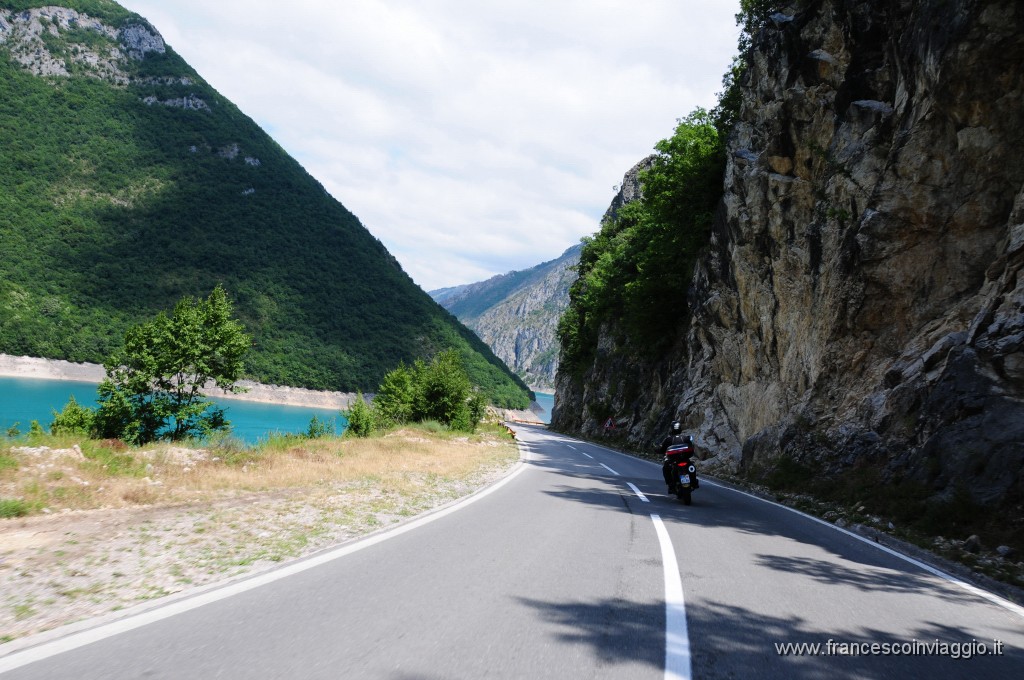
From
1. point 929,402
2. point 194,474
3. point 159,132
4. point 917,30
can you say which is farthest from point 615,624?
point 159,132

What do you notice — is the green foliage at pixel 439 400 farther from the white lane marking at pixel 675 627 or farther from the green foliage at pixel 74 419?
the white lane marking at pixel 675 627

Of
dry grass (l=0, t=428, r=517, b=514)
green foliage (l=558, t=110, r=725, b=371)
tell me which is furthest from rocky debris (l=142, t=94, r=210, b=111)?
dry grass (l=0, t=428, r=517, b=514)

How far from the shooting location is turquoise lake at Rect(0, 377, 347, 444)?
5066 centimetres

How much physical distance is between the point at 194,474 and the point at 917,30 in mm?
18989

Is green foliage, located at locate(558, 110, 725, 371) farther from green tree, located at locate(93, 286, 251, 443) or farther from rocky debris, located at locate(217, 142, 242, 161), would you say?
rocky debris, located at locate(217, 142, 242, 161)

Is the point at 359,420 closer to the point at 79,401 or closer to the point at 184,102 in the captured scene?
the point at 79,401

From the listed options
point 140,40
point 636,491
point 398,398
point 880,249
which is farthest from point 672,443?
point 140,40

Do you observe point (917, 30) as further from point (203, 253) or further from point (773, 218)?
point (203, 253)

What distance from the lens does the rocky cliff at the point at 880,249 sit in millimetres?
10414

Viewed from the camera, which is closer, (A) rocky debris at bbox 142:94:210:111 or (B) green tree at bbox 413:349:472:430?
(B) green tree at bbox 413:349:472:430

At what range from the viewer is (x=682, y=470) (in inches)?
442

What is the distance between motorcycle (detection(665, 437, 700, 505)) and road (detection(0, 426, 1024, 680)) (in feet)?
11.7

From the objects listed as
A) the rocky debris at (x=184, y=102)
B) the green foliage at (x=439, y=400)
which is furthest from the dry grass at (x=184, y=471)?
the rocky debris at (x=184, y=102)

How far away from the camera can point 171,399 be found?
17844 millimetres
